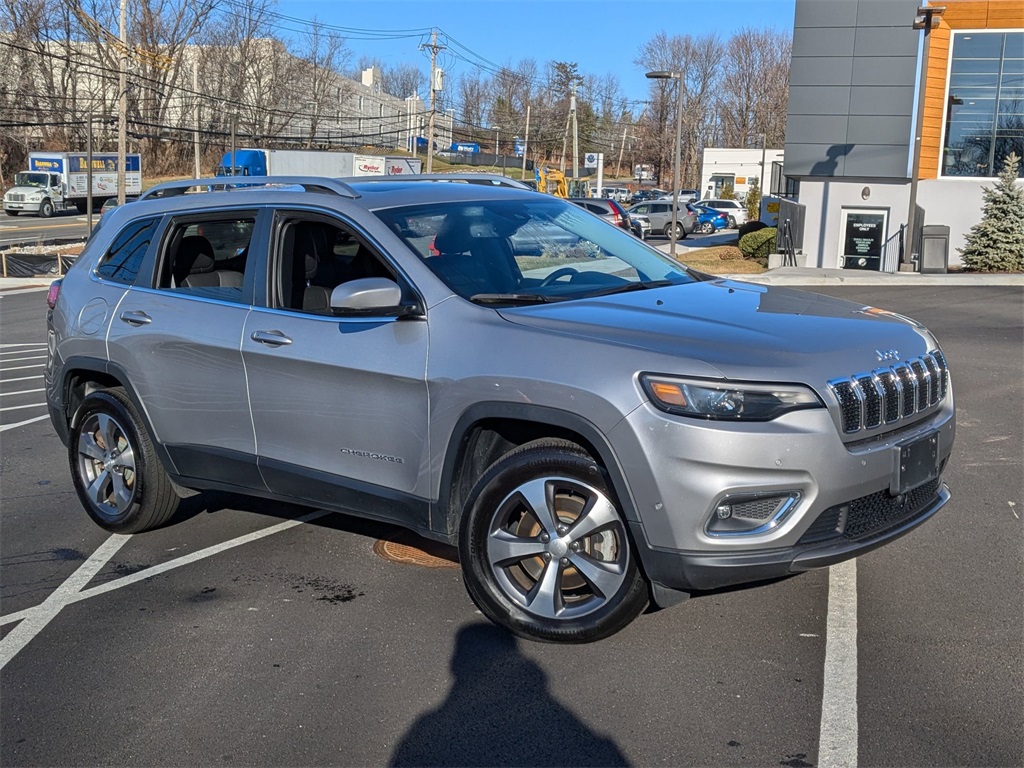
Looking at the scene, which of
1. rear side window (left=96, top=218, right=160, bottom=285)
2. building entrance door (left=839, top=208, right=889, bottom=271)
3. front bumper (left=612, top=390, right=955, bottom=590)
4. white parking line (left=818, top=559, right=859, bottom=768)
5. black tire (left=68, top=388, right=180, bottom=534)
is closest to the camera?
white parking line (left=818, top=559, right=859, bottom=768)

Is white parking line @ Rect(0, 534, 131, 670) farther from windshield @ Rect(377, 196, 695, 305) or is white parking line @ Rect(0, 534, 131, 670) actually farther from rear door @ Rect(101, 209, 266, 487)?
windshield @ Rect(377, 196, 695, 305)

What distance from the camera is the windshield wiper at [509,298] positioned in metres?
4.48

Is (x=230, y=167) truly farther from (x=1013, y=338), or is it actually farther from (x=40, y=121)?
(x=1013, y=338)

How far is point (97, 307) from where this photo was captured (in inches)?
231

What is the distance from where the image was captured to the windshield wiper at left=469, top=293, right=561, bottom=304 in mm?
4477

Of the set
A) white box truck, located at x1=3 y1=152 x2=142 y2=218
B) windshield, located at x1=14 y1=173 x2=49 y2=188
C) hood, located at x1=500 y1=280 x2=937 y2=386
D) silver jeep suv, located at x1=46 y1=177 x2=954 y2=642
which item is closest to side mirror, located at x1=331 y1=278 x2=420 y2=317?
silver jeep suv, located at x1=46 y1=177 x2=954 y2=642

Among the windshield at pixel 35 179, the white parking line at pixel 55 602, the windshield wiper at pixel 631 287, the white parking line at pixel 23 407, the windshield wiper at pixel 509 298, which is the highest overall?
the windshield at pixel 35 179

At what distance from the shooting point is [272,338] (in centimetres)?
494

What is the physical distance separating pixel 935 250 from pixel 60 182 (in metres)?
47.0

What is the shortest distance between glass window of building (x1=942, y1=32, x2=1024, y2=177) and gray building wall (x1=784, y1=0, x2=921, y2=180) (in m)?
2.65

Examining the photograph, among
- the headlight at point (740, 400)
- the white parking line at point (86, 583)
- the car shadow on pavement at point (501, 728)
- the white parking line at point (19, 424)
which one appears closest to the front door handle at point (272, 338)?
the white parking line at point (86, 583)

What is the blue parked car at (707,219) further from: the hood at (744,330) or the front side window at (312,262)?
the hood at (744,330)

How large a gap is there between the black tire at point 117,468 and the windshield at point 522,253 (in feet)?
6.49

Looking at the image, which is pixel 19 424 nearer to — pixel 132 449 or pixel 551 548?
pixel 132 449
